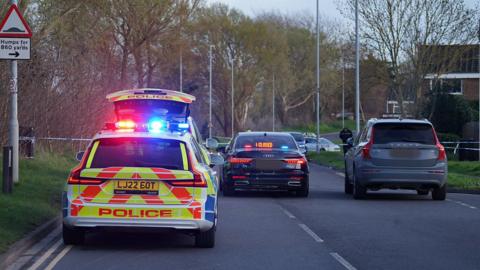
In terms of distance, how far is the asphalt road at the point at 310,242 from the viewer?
1066cm

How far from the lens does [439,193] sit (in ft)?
63.6

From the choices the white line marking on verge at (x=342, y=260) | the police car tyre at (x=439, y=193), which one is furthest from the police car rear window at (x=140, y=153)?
the police car tyre at (x=439, y=193)

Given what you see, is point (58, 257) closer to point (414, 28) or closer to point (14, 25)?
point (14, 25)

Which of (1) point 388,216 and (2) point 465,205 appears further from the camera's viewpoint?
(2) point 465,205

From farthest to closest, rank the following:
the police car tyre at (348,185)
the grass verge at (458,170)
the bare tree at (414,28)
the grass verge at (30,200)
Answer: the bare tree at (414,28)
the grass verge at (458,170)
the police car tyre at (348,185)
the grass verge at (30,200)

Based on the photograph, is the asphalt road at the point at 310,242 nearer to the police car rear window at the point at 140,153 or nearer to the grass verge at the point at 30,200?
Answer: the grass verge at the point at 30,200

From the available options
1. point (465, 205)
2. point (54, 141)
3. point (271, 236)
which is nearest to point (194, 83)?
point (54, 141)

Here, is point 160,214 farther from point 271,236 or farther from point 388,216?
point 388,216

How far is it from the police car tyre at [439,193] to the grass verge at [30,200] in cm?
812

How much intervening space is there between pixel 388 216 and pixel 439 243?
11.5 ft

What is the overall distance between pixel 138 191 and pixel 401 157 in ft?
29.0

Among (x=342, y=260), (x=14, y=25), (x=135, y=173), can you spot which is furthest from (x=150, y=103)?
(x=342, y=260)

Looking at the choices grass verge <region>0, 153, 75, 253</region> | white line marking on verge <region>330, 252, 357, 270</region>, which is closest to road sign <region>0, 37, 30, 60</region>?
grass verge <region>0, 153, 75, 253</region>

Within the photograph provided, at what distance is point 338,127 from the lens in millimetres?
81000
